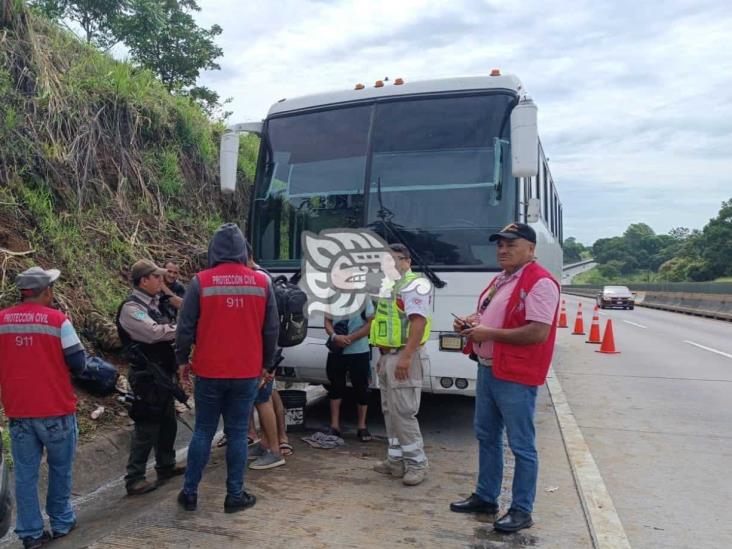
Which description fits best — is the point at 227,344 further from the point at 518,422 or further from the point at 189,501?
the point at 518,422

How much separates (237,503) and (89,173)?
577 centimetres

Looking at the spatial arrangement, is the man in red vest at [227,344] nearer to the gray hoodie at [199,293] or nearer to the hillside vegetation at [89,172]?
the gray hoodie at [199,293]

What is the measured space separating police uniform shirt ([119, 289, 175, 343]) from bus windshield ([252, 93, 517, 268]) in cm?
176

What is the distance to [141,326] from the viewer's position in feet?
13.1

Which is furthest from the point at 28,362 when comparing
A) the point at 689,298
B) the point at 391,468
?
the point at 689,298

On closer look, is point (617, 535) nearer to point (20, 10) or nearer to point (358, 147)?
point (358, 147)

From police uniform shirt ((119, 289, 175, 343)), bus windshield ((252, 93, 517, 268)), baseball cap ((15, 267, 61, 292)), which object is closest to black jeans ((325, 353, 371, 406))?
bus windshield ((252, 93, 517, 268))

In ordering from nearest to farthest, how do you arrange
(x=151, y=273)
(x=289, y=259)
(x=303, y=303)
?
1. (x=151, y=273)
2. (x=303, y=303)
3. (x=289, y=259)

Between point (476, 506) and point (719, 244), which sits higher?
point (719, 244)

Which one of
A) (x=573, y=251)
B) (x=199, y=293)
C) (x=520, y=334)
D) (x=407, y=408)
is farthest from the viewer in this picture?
(x=573, y=251)

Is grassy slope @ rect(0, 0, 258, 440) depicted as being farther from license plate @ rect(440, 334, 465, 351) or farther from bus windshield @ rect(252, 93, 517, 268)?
license plate @ rect(440, 334, 465, 351)

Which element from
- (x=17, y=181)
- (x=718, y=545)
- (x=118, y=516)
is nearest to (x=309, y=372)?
(x=118, y=516)

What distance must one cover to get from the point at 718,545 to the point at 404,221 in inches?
129

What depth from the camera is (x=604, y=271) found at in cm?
9112
